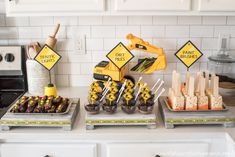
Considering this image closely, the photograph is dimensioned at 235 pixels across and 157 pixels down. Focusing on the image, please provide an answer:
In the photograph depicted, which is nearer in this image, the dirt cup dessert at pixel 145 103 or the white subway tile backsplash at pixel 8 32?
the dirt cup dessert at pixel 145 103

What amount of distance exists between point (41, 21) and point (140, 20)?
2.00 feet

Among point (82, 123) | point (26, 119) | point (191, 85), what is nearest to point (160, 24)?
point (191, 85)

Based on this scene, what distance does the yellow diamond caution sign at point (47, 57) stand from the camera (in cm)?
159

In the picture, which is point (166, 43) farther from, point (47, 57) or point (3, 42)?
point (3, 42)

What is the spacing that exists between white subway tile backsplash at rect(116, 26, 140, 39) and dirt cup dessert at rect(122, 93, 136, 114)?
1.87 feet

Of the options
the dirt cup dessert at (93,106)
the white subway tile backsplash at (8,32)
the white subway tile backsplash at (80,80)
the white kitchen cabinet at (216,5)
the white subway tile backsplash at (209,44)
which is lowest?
the dirt cup dessert at (93,106)

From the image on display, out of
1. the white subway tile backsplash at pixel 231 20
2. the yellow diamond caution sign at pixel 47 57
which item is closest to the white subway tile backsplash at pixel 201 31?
the white subway tile backsplash at pixel 231 20

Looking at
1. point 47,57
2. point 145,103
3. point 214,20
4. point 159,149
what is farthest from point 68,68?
point 214,20

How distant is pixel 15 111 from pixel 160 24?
1008 millimetres

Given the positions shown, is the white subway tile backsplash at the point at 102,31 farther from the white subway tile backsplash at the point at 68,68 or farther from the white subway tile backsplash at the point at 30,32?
the white subway tile backsplash at the point at 30,32

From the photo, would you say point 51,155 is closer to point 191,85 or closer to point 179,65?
point 191,85

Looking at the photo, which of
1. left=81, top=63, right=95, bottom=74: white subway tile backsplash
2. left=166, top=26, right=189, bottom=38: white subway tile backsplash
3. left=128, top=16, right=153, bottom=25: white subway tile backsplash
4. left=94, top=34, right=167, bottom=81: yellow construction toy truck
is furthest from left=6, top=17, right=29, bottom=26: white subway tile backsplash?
left=166, top=26, right=189, bottom=38: white subway tile backsplash

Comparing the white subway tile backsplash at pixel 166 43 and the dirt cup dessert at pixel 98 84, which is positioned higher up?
the white subway tile backsplash at pixel 166 43

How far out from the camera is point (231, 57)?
1915mm
